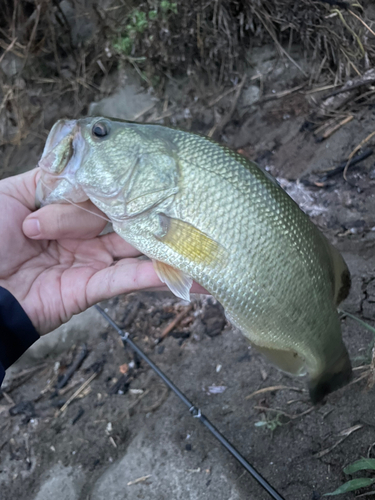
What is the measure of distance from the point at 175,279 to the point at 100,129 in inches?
30.9

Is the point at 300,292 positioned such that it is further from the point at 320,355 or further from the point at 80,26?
the point at 80,26

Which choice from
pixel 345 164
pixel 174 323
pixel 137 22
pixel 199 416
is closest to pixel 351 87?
pixel 345 164

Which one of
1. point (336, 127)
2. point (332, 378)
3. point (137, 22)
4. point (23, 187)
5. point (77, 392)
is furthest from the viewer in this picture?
point (137, 22)

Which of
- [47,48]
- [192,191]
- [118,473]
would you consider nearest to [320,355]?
[192,191]

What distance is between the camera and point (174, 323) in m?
3.17

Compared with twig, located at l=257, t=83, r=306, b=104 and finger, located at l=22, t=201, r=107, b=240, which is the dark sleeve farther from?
twig, located at l=257, t=83, r=306, b=104

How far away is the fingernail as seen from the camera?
1.99m

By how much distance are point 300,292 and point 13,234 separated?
59.3 inches

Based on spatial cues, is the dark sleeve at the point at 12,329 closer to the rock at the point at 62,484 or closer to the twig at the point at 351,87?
the rock at the point at 62,484

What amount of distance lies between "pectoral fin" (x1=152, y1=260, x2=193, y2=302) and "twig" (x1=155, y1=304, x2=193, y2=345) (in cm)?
141

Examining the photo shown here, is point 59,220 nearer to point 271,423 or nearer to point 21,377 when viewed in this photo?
point 271,423

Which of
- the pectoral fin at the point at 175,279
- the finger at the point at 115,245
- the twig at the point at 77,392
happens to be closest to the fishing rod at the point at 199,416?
the twig at the point at 77,392

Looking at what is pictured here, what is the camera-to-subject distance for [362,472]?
198cm

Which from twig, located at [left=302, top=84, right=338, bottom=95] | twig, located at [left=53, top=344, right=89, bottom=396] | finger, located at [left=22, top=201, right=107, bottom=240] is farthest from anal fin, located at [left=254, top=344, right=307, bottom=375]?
twig, located at [left=302, top=84, right=338, bottom=95]
